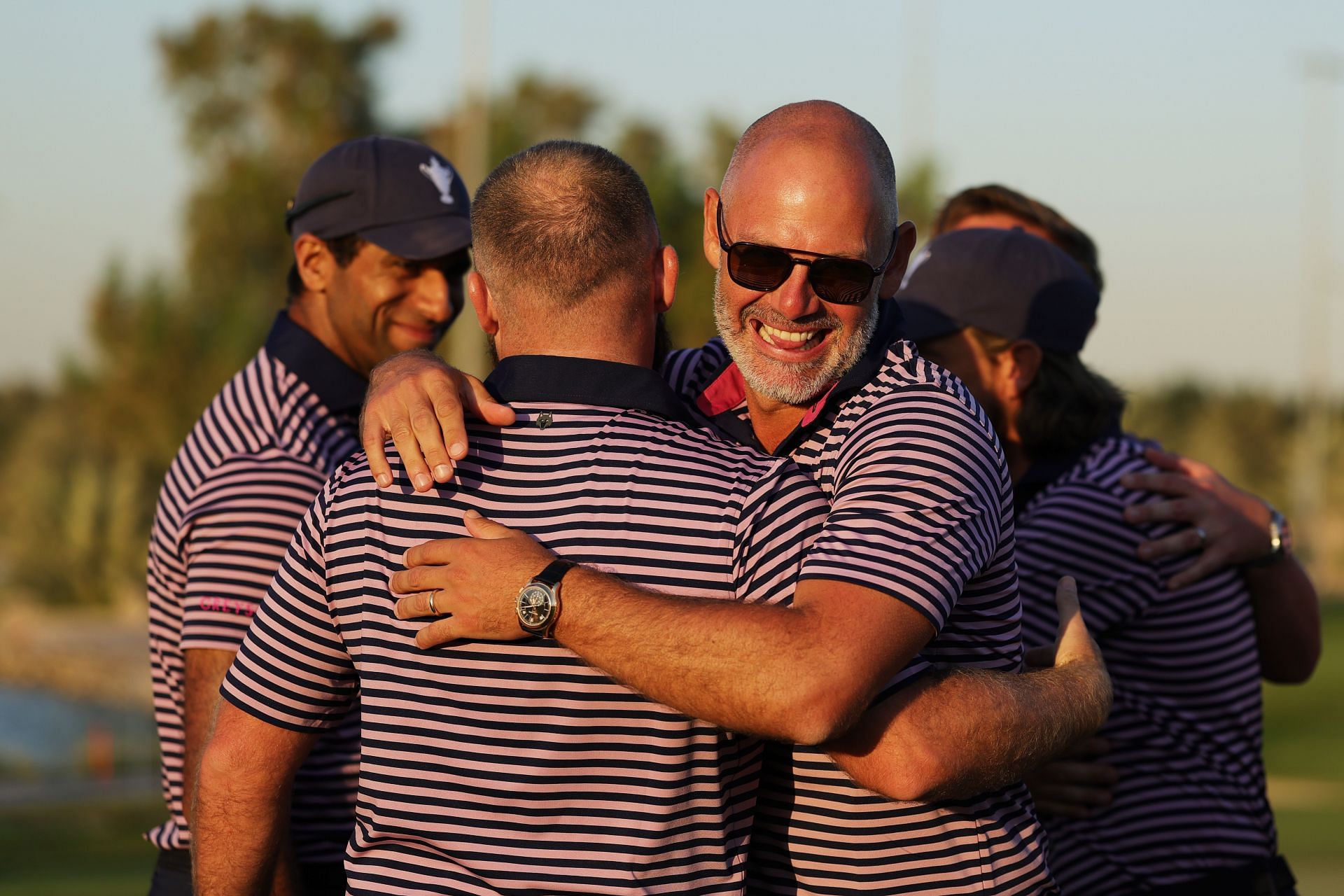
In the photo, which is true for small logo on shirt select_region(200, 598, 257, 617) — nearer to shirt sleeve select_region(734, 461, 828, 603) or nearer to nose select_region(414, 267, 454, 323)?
nose select_region(414, 267, 454, 323)

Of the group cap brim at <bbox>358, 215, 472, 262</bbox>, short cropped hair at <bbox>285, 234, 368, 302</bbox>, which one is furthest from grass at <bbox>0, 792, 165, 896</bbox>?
cap brim at <bbox>358, 215, 472, 262</bbox>

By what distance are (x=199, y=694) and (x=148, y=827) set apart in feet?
37.1

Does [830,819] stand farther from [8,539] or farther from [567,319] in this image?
[8,539]

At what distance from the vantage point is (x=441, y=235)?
439 cm

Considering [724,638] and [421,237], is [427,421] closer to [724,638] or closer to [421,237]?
[724,638]

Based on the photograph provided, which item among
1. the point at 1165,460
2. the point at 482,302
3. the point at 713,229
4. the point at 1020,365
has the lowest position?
the point at 1165,460

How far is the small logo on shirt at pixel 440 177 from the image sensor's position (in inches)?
176

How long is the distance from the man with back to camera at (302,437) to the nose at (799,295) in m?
1.25

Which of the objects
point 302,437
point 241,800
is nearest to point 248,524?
point 302,437

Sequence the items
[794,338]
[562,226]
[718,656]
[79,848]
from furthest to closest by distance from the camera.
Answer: [79,848] → [794,338] → [562,226] → [718,656]

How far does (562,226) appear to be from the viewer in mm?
2850

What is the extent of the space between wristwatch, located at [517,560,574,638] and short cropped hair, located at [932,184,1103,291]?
2.55 meters

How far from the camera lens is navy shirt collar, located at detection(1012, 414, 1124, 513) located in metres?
3.86

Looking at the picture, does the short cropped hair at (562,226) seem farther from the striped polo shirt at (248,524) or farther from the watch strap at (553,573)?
the striped polo shirt at (248,524)
